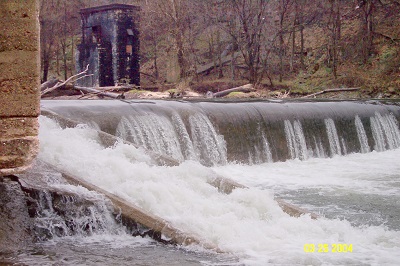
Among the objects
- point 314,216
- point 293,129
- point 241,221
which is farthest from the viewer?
point 293,129

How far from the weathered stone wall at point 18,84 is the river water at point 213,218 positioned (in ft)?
3.24

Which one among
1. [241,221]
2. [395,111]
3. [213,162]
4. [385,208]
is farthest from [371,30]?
[241,221]

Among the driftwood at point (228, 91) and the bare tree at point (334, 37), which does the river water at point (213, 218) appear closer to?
the driftwood at point (228, 91)

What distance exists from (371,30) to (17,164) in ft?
80.6

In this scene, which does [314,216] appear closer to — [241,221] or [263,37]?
[241,221]

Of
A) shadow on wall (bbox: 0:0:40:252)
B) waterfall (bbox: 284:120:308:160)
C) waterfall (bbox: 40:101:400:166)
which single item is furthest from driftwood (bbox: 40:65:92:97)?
shadow on wall (bbox: 0:0:40:252)

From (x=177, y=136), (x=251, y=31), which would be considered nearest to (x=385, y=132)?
(x=177, y=136)

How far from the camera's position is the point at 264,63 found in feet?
91.7

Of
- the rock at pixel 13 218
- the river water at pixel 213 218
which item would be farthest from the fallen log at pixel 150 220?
the rock at pixel 13 218

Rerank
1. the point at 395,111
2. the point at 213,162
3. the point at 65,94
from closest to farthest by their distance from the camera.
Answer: the point at 213,162 → the point at 395,111 → the point at 65,94

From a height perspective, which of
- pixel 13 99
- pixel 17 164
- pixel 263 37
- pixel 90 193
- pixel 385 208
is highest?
pixel 263 37

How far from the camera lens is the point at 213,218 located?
22.3 feet
